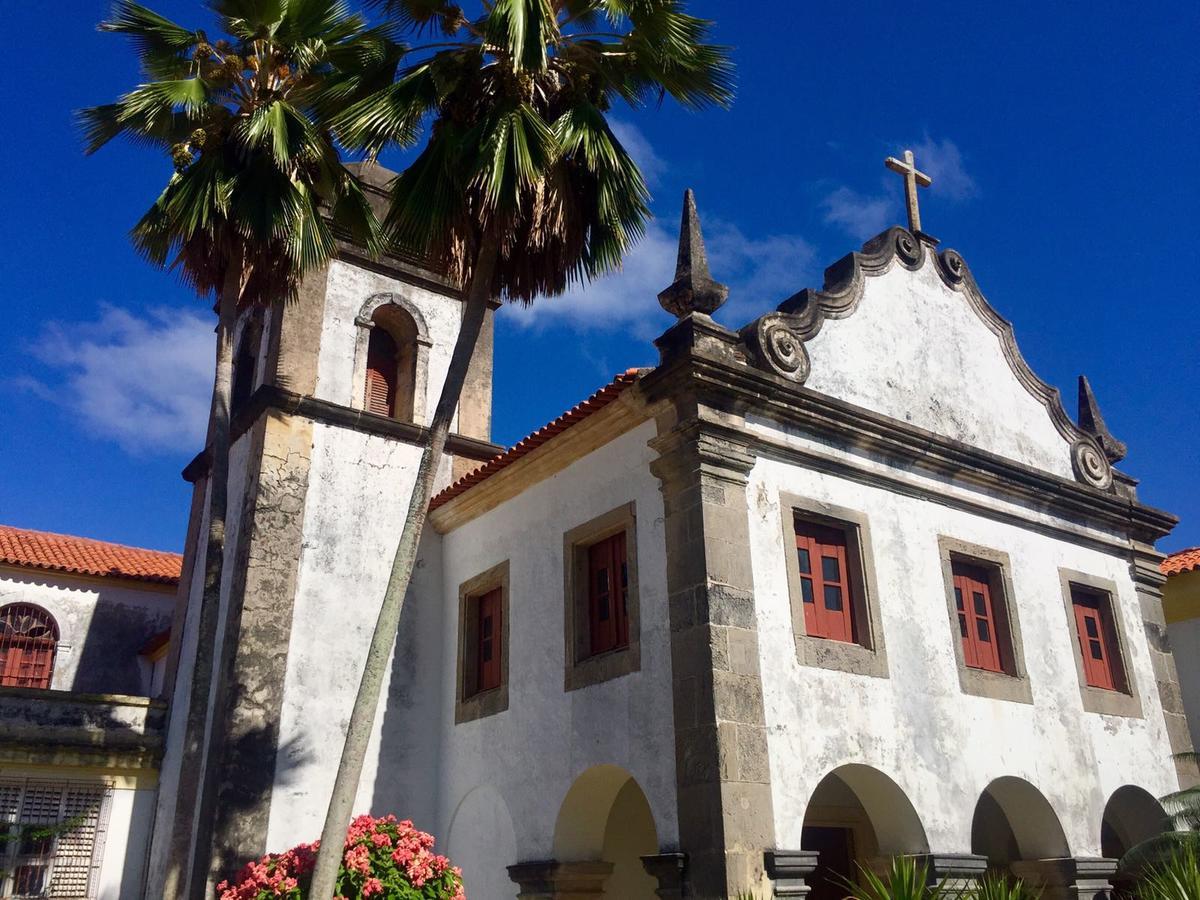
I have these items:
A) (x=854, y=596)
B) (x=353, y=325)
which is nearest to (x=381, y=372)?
(x=353, y=325)

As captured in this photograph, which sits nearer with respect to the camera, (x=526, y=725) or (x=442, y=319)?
(x=526, y=725)

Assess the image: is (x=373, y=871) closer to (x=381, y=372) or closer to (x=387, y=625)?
(x=387, y=625)

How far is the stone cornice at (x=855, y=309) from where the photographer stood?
12.1 m

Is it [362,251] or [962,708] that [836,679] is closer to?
[962,708]

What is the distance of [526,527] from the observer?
13.7 m

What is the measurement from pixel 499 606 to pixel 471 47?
702 centimetres

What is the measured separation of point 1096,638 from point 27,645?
56.7 ft

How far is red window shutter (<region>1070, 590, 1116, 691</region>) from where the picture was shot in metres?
14.0

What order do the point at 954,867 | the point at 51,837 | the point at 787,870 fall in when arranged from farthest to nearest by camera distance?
the point at 51,837 < the point at 954,867 < the point at 787,870

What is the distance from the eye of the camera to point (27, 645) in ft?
62.2

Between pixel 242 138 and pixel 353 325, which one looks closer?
pixel 242 138

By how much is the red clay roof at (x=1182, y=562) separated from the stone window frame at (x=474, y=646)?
35.2 ft

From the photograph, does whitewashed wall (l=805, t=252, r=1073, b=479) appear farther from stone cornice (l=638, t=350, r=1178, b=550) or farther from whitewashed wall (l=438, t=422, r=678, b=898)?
whitewashed wall (l=438, t=422, r=678, b=898)

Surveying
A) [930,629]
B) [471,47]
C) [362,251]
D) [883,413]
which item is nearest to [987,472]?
[883,413]
